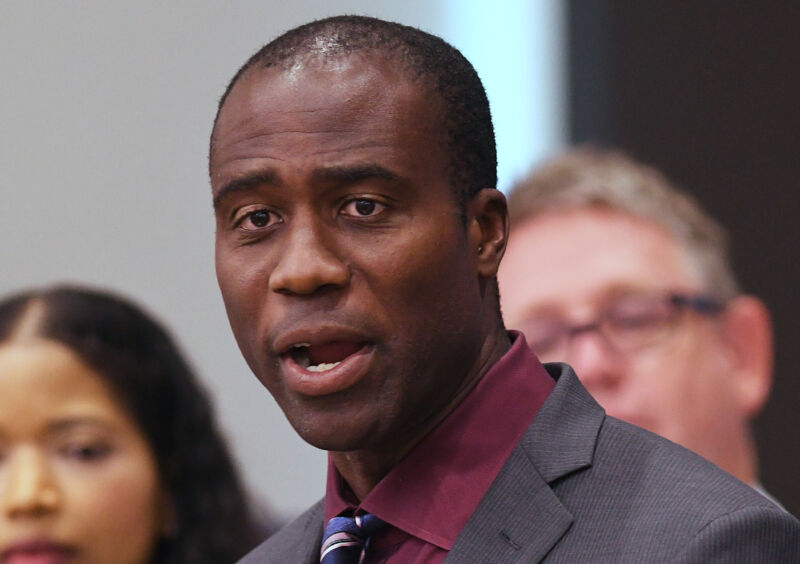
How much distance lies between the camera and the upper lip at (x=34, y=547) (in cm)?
314

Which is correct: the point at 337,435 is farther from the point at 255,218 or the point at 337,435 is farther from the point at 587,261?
the point at 587,261

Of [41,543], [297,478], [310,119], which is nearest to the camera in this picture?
[310,119]

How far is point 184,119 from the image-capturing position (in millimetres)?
5348

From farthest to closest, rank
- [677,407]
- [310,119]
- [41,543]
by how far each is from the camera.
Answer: [677,407]
[41,543]
[310,119]

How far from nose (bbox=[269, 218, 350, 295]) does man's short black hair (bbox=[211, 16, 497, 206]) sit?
0.70ft

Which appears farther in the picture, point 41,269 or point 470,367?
point 41,269

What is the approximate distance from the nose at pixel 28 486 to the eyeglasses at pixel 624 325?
132 cm

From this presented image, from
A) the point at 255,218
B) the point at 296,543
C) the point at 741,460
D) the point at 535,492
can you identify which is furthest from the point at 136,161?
the point at 535,492

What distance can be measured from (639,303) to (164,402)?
1353 mm

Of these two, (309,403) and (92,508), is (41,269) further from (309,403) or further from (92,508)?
(309,403)

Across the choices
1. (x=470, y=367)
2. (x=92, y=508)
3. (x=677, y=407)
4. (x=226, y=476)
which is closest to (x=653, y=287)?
(x=677, y=407)

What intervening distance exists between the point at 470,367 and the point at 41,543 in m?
1.63

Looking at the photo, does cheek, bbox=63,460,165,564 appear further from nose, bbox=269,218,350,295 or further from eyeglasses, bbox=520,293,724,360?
nose, bbox=269,218,350,295

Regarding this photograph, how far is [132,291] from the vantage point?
5.27 m
